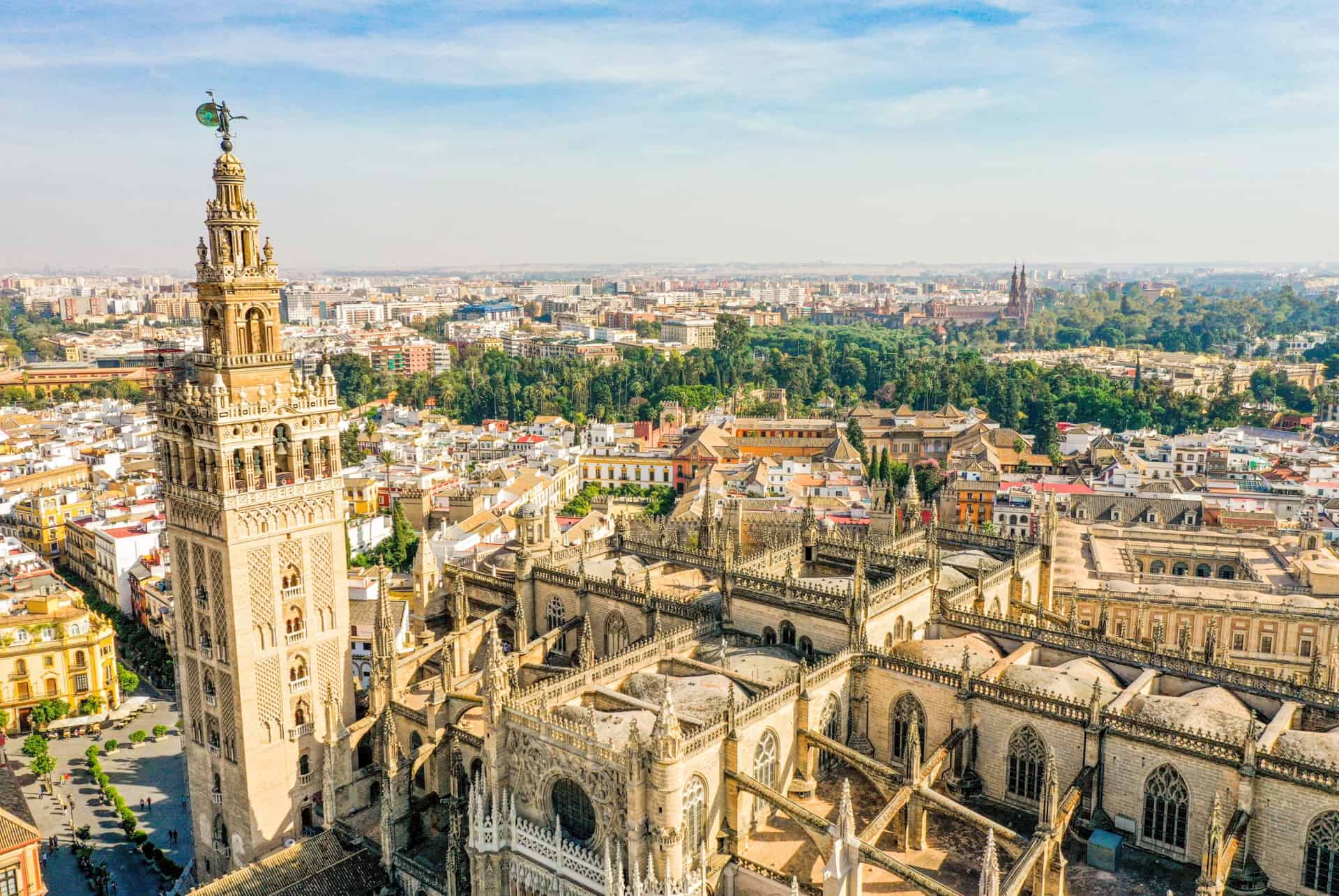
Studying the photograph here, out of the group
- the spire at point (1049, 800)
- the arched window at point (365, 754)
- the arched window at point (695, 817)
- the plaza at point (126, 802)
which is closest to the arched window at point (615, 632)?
the arched window at point (365, 754)

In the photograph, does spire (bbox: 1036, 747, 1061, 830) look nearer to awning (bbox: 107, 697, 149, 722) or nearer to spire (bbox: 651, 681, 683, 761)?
spire (bbox: 651, 681, 683, 761)

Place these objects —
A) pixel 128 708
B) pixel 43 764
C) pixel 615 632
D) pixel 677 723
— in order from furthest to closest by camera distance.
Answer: pixel 128 708 < pixel 43 764 < pixel 615 632 < pixel 677 723

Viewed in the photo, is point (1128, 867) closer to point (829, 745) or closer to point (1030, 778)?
point (1030, 778)

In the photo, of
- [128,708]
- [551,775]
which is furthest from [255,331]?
[128,708]

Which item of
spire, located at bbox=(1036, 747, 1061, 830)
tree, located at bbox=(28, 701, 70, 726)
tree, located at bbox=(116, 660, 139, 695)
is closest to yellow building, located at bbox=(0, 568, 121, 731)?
tree, located at bbox=(28, 701, 70, 726)

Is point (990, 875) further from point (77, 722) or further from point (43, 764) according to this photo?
point (77, 722)
